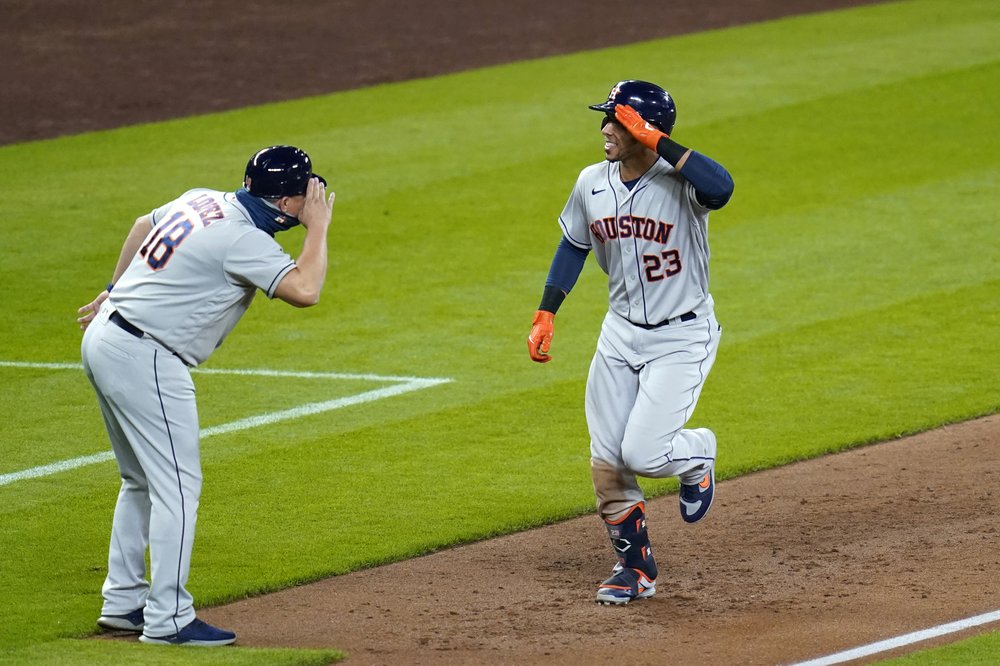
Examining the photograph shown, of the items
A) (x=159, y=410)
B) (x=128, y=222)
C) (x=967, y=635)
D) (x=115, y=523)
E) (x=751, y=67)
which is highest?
(x=751, y=67)

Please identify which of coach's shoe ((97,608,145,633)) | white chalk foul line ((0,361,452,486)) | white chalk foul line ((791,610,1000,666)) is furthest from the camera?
white chalk foul line ((0,361,452,486))

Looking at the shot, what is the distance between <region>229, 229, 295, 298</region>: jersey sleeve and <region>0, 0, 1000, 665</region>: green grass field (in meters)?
1.30

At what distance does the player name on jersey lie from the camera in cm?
652

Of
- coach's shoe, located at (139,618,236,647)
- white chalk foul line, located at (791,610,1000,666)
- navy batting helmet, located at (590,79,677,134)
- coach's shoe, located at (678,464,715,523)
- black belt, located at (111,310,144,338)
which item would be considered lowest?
white chalk foul line, located at (791,610,1000,666)

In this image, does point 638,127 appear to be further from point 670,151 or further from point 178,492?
point 178,492

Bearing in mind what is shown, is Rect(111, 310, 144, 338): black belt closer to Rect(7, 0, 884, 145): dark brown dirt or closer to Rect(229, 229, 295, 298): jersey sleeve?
Rect(229, 229, 295, 298): jersey sleeve

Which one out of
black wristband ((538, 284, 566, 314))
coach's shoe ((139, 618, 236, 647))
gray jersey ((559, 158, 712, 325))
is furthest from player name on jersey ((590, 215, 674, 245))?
coach's shoe ((139, 618, 236, 647))

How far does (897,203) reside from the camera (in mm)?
14469

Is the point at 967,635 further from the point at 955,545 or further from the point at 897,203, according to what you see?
the point at 897,203

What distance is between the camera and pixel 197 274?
19.6 feet

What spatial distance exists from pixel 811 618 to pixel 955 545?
115cm

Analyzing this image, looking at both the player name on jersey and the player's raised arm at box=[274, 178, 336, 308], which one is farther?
the player name on jersey

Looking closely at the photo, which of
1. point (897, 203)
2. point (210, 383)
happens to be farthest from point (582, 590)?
point (897, 203)

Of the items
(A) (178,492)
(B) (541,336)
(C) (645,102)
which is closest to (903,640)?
(B) (541,336)
